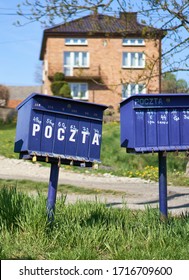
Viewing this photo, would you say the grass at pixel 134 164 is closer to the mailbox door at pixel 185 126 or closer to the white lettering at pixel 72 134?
the mailbox door at pixel 185 126

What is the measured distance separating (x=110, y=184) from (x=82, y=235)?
30.5ft

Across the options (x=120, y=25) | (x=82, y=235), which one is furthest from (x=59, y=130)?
(x=120, y=25)

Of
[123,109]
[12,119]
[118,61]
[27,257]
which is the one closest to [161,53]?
[123,109]

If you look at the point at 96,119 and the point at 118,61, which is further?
the point at 118,61

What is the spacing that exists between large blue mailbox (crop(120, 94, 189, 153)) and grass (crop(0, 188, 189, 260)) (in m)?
0.87

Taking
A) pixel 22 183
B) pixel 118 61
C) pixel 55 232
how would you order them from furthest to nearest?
pixel 118 61 → pixel 22 183 → pixel 55 232

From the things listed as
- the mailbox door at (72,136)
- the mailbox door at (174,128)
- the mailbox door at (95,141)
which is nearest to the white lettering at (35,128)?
the mailbox door at (72,136)

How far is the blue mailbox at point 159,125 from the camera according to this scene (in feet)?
23.7

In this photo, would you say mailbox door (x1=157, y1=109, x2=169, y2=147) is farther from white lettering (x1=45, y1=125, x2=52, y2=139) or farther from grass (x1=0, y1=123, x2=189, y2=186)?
grass (x1=0, y1=123, x2=189, y2=186)

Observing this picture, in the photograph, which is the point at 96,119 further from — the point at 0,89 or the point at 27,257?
the point at 0,89

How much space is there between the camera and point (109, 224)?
6.87 metres

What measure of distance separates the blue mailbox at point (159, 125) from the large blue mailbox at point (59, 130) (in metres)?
0.45

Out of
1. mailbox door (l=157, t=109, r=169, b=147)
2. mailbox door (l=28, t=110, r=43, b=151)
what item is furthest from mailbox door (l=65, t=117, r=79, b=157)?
mailbox door (l=157, t=109, r=169, b=147)

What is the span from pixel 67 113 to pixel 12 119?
31559 mm
